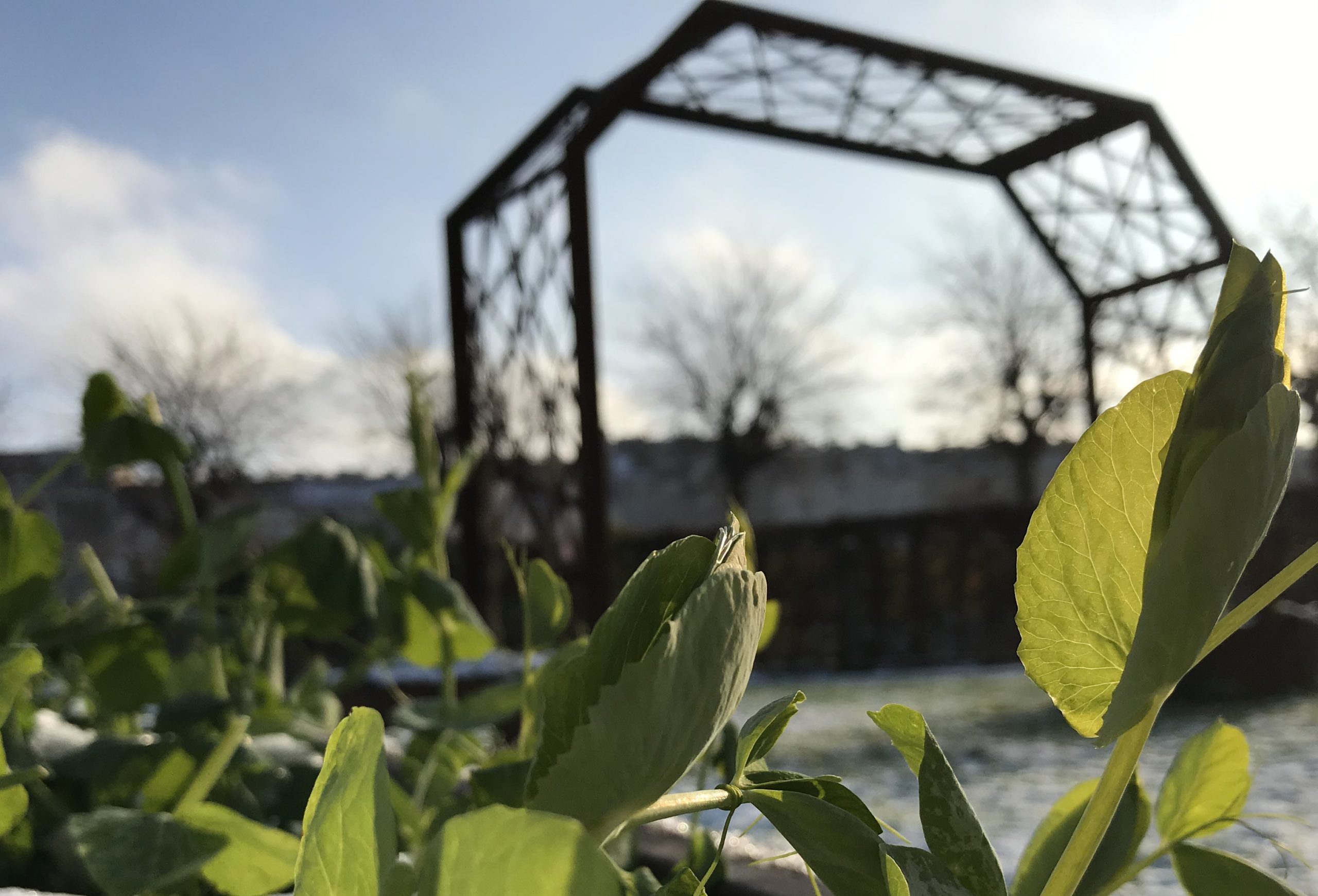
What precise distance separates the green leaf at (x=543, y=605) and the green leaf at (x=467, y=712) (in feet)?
0.09

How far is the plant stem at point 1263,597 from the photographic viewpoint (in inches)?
4.3

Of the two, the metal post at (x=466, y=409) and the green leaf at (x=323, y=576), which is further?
the metal post at (x=466, y=409)

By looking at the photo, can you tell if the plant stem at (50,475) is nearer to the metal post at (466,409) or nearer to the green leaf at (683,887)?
the green leaf at (683,887)

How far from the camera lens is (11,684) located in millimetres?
173

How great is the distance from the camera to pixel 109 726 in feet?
1.18

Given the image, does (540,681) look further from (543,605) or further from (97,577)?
(97,577)

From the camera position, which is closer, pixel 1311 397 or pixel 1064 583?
pixel 1064 583

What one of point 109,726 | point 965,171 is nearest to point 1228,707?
point 965,171

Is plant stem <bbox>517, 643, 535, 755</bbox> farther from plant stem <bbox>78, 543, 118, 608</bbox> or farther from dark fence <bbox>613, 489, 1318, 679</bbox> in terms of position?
dark fence <bbox>613, 489, 1318, 679</bbox>

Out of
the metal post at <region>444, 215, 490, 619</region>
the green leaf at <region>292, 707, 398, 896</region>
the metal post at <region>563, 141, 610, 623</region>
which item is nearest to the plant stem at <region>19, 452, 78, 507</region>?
the green leaf at <region>292, 707, 398, 896</region>

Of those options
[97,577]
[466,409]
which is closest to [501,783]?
[97,577]

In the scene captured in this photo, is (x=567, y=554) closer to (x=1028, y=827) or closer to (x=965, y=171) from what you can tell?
(x=1028, y=827)

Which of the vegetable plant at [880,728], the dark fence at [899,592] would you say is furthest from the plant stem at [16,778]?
the dark fence at [899,592]

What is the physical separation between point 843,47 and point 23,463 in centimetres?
813
